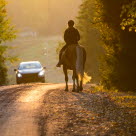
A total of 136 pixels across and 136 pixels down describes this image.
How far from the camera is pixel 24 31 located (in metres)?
133

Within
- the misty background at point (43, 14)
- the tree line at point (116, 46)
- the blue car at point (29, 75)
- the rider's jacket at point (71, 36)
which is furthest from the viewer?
the misty background at point (43, 14)

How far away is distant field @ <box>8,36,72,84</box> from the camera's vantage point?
107562 millimetres

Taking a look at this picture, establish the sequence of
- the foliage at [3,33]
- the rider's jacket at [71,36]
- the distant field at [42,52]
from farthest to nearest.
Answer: the distant field at [42,52], the foliage at [3,33], the rider's jacket at [71,36]

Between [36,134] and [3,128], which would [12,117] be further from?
[36,134]

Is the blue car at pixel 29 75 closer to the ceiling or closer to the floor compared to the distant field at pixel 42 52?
closer to the ceiling

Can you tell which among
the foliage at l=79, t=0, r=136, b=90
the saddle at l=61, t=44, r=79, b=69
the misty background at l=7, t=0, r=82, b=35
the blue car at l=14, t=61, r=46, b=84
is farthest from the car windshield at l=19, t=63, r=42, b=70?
the misty background at l=7, t=0, r=82, b=35

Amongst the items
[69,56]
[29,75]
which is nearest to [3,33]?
[29,75]

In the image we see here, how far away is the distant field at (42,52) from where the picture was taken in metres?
108

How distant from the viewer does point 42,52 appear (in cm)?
11762

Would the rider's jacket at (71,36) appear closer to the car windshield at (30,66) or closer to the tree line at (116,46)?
the tree line at (116,46)

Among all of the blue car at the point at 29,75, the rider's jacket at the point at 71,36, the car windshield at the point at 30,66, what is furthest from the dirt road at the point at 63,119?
the car windshield at the point at 30,66

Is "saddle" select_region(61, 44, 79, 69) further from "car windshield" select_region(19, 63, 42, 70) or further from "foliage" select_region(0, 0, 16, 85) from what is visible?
"foliage" select_region(0, 0, 16, 85)

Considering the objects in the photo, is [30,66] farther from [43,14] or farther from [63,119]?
[43,14]

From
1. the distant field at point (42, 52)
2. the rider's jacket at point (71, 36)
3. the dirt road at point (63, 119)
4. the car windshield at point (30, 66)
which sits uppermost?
the rider's jacket at point (71, 36)
